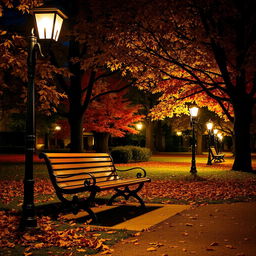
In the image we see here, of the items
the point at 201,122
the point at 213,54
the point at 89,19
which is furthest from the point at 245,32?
the point at 201,122

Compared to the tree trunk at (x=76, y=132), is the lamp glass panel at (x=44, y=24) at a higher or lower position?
higher

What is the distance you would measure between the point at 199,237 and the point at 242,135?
46.8 feet

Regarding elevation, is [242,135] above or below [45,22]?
below

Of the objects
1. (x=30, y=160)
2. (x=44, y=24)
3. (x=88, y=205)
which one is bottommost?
(x=88, y=205)

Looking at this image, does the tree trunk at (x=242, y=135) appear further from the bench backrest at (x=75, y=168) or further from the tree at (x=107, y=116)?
the tree at (x=107, y=116)

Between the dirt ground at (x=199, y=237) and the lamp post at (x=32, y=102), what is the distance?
1.81 meters

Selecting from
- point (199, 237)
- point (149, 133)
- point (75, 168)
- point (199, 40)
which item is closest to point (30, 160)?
point (75, 168)

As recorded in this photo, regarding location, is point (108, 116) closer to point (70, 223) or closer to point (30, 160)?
point (70, 223)

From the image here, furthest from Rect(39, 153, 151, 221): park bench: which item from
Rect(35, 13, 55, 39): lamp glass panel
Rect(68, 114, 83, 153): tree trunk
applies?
Rect(68, 114, 83, 153): tree trunk

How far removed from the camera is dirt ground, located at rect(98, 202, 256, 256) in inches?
207

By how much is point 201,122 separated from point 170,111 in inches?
921

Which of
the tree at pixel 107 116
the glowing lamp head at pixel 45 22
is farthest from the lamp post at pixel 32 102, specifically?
the tree at pixel 107 116

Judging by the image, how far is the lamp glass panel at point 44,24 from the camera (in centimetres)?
688

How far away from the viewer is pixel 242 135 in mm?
19438
